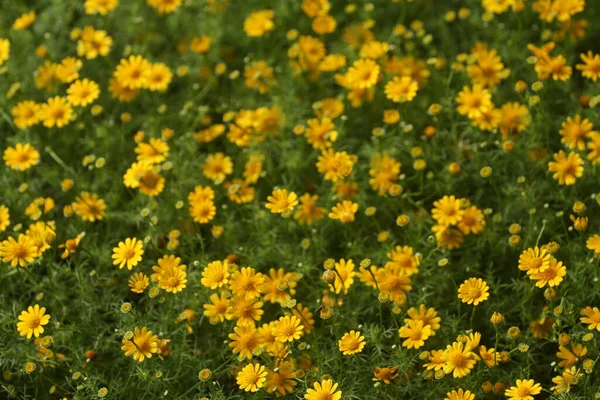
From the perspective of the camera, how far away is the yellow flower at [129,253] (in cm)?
351

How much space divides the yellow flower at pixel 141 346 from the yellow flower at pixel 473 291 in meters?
1.20

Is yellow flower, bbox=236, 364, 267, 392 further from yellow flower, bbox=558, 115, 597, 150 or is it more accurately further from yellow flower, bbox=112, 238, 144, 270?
yellow flower, bbox=558, 115, 597, 150

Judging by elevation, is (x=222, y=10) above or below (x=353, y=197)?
above

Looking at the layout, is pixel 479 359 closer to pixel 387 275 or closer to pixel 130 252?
pixel 387 275

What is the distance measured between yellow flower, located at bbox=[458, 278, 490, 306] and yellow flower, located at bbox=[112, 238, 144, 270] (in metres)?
1.31

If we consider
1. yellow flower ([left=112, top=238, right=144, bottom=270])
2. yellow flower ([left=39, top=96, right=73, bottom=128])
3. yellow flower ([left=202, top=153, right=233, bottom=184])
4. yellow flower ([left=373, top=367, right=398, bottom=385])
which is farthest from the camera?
yellow flower ([left=39, top=96, right=73, bottom=128])

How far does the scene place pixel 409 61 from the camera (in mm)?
4266

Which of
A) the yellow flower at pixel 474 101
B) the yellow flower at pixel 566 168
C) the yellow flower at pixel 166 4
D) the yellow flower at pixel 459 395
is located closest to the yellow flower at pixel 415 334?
the yellow flower at pixel 459 395

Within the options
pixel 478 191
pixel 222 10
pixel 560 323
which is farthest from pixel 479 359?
pixel 222 10

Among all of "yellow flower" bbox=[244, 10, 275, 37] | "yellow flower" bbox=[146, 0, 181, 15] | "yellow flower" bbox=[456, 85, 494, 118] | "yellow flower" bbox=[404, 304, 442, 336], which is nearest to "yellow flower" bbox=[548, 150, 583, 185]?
"yellow flower" bbox=[456, 85, 494, 118]

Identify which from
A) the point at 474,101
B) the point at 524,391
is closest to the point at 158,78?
the point at 474,101

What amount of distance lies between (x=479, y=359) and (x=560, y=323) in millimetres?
377

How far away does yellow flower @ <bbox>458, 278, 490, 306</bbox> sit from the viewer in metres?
3.21

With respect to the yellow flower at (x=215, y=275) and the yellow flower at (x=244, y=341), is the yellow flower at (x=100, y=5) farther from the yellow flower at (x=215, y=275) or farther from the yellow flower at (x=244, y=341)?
the yellow flower at (x=244, y=341)
